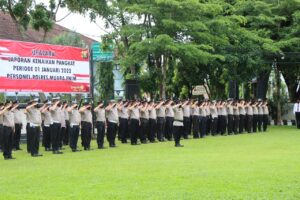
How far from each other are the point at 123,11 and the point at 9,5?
5583mm

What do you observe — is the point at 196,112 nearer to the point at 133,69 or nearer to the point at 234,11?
the point at 133,69

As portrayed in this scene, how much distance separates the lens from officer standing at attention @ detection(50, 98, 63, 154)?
1691cm

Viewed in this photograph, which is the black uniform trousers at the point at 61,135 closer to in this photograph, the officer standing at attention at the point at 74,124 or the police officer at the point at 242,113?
the officer standing at attention at the point at 74,124

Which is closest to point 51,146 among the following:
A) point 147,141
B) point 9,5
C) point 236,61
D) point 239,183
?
point 147,141

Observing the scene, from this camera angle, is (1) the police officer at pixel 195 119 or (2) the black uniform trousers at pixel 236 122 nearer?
(1) the police officer at pixel 195 119

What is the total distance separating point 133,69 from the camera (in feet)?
85.1

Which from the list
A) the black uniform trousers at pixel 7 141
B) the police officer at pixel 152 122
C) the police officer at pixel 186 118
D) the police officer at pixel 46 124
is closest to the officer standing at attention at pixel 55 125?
the police officer at pixel 46 124

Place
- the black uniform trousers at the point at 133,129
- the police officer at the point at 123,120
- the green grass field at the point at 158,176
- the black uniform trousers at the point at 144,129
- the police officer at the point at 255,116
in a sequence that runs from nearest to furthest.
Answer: the green grass field at the point at 158,176
the black uniform trousers at the point at 133,129
the police officer at the point at 123,120
the black uniform trousers at the point at 144,129
the police officer at the point at 255,116

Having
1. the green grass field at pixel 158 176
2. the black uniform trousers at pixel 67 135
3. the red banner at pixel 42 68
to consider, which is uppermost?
the red banner at pixel 42 68

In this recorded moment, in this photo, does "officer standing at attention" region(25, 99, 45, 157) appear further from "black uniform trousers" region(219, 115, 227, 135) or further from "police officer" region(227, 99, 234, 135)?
"police officer" region(227, 99, 234, 135)

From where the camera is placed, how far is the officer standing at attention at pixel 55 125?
55.5 ft

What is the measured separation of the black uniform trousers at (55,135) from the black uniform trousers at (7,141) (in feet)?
5.19

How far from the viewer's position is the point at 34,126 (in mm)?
16234

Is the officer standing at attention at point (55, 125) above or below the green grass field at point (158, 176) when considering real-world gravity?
above
